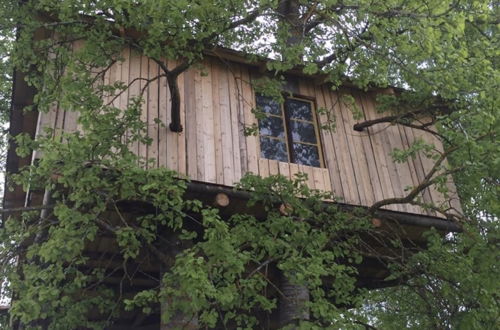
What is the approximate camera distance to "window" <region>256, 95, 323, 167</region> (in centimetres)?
721

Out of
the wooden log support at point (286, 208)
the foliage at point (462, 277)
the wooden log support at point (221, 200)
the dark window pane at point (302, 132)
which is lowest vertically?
the foliage at point (462, 277)

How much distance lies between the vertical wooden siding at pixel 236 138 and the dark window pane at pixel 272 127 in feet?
0.71

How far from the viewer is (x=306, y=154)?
24.4ft

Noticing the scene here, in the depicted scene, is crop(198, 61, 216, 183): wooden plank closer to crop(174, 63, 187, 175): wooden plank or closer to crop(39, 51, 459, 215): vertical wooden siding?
crop(39, 51, 459, 215): vertical wooden siding

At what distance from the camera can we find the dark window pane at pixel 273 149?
7.10 metres

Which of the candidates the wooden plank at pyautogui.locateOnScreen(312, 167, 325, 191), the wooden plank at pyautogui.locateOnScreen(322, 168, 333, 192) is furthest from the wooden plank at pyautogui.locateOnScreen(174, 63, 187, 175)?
the wooden plank at pyautogui.locateOnScreen(322, 168, 333, 192)

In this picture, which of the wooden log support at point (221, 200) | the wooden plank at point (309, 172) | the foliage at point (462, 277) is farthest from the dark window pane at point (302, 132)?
the foliage at point (462, 277)

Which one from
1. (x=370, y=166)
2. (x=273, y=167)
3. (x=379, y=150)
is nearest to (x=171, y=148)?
(x=273, y=167)

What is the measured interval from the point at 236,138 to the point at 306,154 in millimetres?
1180

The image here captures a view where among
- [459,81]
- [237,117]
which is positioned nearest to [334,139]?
[237,117]

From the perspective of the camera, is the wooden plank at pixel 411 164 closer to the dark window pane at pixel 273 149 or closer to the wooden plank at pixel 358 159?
the wooden plank at pixel 358 159

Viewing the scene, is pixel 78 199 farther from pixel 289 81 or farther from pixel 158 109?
pixel 289 81

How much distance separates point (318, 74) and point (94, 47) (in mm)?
3605

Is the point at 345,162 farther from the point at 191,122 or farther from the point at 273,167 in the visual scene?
the point at 191,122
